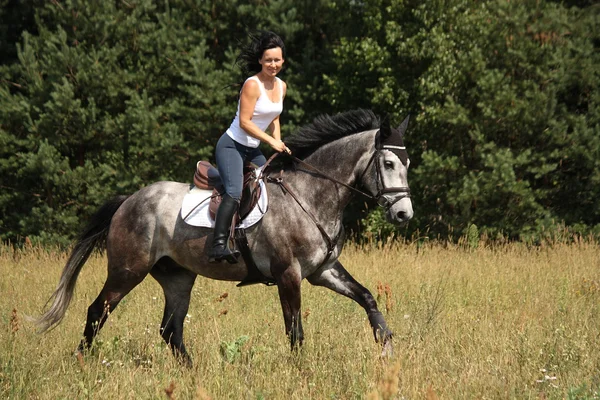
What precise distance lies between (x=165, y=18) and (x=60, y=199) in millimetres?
6464

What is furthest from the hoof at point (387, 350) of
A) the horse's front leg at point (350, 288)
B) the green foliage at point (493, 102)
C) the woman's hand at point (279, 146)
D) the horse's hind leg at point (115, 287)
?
the green foliage at point (493, 102)

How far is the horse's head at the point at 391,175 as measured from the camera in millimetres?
5938

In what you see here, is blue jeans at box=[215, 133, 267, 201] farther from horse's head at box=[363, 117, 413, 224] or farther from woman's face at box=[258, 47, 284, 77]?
horse's head at box=[363, 117, 413, 224]

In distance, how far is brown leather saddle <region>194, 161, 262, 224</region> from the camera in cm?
635

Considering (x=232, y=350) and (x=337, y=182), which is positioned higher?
(x=337, y=182)

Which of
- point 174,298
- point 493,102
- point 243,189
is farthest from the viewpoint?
point 493,102

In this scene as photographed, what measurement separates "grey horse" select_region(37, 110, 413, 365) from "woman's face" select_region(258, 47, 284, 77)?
0.68 m

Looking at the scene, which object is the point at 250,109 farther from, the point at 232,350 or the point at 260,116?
the point at 232,350

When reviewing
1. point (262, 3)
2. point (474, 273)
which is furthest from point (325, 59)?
point (474, 273)

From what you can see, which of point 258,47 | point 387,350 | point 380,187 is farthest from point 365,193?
point 258,47

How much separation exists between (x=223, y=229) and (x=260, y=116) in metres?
1.04

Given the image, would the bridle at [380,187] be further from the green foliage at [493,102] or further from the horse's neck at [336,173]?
the green foliage at [493,102]

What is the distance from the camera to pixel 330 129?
6594mm

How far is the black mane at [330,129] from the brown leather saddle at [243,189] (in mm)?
489
